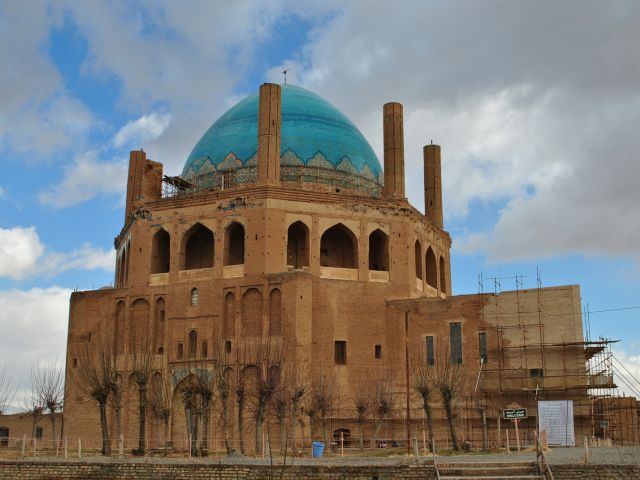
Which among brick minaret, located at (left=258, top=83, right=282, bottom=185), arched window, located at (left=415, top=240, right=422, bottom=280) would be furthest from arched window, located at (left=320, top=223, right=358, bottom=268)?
brick minaret, located at (left=258, top=83, right=282, bottom=185)

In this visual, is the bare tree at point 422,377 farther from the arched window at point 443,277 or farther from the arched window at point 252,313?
the arched window at point 443,277

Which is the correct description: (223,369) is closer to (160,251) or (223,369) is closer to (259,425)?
(259,425)

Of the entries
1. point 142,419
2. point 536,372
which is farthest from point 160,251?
point 536,372

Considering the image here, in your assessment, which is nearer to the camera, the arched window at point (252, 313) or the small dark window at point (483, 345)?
the small dark window at point (483, 345)

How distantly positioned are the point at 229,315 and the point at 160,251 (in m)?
4.77

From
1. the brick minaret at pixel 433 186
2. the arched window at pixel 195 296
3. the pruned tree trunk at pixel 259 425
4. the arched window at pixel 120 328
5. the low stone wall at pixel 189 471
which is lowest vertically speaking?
the low stone wall at pixel 189 471

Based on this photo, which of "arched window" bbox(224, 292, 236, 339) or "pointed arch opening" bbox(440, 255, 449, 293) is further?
"pointed arch opening" bbox(440, 255, 449, 293)

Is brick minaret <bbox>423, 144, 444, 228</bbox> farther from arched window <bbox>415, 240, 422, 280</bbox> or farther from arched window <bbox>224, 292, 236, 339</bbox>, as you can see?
arched window <bbox>224, 292, 236, 339</bbox>

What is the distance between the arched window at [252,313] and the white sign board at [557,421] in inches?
405

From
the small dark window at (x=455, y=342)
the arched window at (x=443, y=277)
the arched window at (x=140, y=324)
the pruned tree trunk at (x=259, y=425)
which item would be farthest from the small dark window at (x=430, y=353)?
the arched window at (x=140, y=324)

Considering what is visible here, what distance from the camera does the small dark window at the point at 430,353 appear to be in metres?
30.9

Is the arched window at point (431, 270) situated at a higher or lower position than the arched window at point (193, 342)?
higher

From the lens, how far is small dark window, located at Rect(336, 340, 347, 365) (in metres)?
31.5

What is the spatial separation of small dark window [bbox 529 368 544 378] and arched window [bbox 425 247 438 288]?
8.70 m
